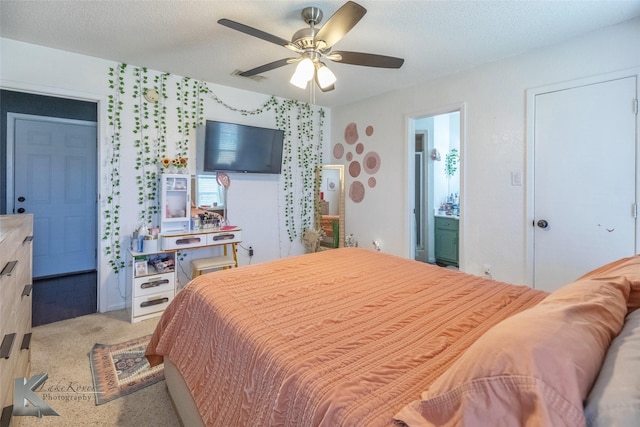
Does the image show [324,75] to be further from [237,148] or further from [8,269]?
[8,269]

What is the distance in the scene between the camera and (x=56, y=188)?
13.9ft

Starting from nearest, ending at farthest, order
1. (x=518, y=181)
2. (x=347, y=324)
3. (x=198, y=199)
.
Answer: (x=347, y=324) → (x=518, y=181) → (x=198, y=199)

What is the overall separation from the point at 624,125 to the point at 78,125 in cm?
613

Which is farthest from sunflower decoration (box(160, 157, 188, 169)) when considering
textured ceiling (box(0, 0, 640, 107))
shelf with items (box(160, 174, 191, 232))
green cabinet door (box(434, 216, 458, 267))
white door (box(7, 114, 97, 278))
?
green cabinet door (box(434, 216, 458, 267))

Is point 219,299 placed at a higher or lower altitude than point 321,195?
lower

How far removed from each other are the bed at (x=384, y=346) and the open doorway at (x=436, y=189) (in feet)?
10.1

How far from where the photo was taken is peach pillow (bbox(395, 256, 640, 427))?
1.89 feet

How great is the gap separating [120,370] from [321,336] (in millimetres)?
1825

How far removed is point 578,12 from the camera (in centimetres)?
213

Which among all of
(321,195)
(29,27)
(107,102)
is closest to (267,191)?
(321,195)

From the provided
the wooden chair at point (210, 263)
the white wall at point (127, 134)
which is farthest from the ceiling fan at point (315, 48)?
the wooden chair at point (210, 263)

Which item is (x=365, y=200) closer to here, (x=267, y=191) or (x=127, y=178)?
(x=267, y=191)

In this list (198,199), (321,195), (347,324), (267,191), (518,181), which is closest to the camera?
(347,324)

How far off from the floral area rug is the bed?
0.30 meters
